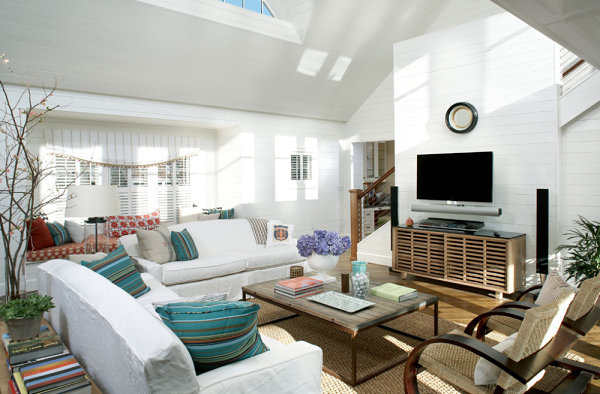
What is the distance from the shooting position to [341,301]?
3080 millimetres

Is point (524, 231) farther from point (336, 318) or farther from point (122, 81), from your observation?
point (122, 81)

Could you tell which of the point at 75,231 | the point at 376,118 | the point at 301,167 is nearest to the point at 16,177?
the point at 75,231

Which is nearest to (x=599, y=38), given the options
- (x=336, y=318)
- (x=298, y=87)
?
(x=336, y=318)

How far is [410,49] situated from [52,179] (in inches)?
211

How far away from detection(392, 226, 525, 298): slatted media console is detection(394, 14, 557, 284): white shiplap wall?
1.44ft

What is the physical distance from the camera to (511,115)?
15.8ft

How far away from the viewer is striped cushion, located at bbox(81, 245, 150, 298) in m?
2.99

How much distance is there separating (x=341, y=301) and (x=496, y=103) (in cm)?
333

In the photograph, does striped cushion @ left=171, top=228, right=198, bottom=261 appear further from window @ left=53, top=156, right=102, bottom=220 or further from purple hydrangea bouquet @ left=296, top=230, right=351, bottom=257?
window @ left=53, top=156, right=102, bottom=220

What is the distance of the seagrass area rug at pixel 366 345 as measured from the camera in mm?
2668

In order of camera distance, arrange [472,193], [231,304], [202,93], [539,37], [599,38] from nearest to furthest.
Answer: [231,304], [599,38], [539,37], [472,193], [202,93]

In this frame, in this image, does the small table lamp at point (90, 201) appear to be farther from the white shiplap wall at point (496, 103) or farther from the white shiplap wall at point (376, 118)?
the white shiplap wall at point (376, 118)

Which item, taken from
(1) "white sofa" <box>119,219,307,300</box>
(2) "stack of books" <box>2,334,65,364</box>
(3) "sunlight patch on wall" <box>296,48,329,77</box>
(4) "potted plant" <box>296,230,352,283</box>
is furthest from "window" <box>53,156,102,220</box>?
(2) "stack of books" <box>2,334,65,364</box>

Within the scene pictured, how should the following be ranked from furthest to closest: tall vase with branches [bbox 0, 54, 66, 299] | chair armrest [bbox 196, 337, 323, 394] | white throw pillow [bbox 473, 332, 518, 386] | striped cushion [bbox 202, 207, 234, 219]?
striped cushion [bbox 202, 207, 234, 219]
tall vase with branches [bbox 0, 54, 66, 299]
white throw pillow [bbox 473, 332, 518, 386]
chair armrest [bbox 196, 337, 323, 394]
